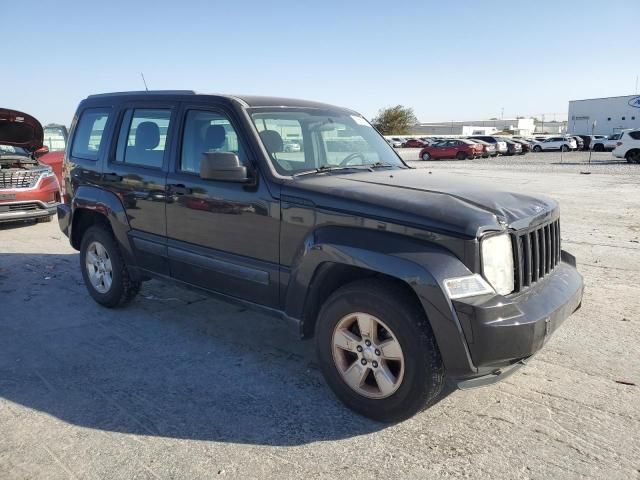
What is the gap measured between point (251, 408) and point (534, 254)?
2044mm

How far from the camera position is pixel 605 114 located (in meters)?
64.2

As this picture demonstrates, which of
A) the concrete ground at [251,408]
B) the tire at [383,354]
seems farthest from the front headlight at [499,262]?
the concrete ground at [251,408]

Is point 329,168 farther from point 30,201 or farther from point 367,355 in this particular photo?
point 30,201

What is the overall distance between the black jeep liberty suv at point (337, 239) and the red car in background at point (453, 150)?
3439cm

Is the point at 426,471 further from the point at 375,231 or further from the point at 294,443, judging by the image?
the point at 375,231

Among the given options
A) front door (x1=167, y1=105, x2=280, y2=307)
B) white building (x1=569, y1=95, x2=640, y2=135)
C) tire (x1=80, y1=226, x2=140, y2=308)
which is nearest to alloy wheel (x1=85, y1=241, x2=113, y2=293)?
tire (x1=80, y1=226, x2=140, y2=308)

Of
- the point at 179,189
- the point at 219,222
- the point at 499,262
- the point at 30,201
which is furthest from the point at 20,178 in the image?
the point at 499,262

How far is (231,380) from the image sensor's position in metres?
3.85

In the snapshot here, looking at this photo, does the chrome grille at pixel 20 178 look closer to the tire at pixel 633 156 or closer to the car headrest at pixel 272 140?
the car headrest at pixel 272 140

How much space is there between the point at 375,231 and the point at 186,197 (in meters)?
1.84

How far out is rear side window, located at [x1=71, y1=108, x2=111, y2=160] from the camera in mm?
5402

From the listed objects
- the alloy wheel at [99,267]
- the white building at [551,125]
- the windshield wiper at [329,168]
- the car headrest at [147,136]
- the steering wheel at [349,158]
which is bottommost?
the alloy wheel at [99,267]

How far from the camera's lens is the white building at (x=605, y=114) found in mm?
62175

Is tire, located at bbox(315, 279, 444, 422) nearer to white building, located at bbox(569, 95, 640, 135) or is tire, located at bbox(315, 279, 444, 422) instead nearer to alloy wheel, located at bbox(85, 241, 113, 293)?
alloy wheel, located at bbox(85, 241, 113, 293)
